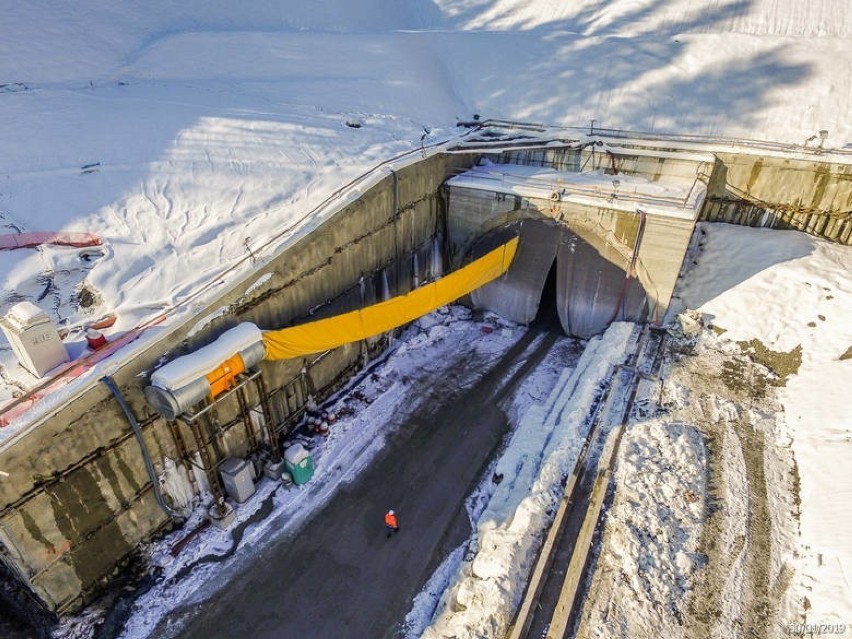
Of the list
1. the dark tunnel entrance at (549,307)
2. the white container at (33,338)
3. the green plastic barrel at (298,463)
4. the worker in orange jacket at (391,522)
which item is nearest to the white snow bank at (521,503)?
the worker in orange jacket at (391,522)

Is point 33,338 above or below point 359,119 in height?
below

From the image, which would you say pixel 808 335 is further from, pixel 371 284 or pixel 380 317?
pixel 371 284

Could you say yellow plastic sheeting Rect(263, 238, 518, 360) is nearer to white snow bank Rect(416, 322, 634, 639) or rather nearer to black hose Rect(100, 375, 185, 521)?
black hose Rect(100, 375, 185, 521)

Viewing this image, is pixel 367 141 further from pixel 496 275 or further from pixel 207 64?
pixel 207 64

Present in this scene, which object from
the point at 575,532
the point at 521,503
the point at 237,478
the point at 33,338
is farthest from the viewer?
the point at 237,478

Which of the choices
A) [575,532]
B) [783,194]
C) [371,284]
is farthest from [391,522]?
[783,194]

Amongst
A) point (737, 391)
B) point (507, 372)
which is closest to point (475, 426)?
point (507, 372)

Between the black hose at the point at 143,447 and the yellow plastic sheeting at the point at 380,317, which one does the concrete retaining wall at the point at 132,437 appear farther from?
the yellow plastic sheeting at the point at 380,317

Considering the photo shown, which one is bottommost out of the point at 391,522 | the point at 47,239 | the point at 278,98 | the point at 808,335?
the point at 391,522
